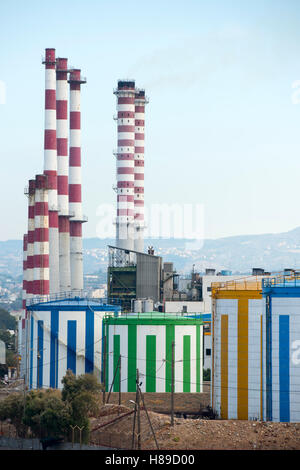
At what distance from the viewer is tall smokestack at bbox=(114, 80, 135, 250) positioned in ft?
276

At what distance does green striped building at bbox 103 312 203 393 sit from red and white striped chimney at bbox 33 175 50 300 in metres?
18.7

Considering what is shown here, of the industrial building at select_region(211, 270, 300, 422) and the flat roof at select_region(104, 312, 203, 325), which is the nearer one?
the industrial building at select_region(211, 270, 300, 422)

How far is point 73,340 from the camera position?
135 feet

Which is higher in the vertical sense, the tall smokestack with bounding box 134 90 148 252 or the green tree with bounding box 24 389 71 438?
the tall smokestack with bounding box 134 90 148 252

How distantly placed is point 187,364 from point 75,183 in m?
33.0

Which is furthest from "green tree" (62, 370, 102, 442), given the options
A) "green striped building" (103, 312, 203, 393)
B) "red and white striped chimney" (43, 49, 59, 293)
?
"red and white striped chimney" (43, 49, 59, 293)

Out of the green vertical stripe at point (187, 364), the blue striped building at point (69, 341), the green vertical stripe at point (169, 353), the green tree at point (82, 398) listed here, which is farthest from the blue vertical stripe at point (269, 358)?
the blue striped building at point (69, 341)

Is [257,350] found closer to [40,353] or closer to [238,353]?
[238,353]

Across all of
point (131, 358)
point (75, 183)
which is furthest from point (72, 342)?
point (75, 183)

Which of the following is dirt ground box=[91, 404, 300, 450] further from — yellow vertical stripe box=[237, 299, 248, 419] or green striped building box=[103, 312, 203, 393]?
green striped building box=[103, 312, 203, 393]

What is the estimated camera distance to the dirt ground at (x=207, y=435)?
29250mm

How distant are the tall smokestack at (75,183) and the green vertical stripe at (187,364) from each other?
3072 centimetres
